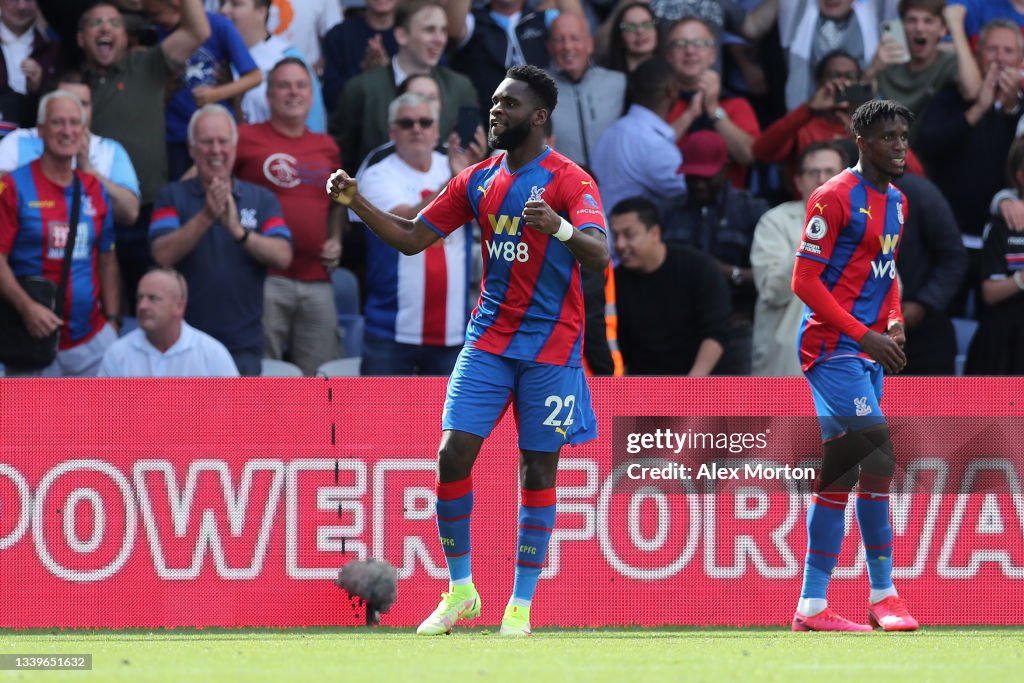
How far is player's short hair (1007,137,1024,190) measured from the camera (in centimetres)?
1058

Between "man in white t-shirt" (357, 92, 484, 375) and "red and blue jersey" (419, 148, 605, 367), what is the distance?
296 centimetres

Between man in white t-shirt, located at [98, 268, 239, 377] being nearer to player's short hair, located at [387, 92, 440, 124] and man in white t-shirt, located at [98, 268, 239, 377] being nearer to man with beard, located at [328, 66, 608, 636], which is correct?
player's short hair, located at [387, 92, 440, 124]

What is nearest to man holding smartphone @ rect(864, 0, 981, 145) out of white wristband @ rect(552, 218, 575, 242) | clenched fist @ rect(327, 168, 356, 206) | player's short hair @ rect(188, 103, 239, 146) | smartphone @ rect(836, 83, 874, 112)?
smartphone @ rect(836, 83, 874, 112)

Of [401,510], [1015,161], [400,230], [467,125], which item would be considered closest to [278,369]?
[467,125]

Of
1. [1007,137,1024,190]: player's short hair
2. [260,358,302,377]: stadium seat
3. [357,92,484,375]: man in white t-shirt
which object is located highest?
[1007,137,1024,190]: player's short hair

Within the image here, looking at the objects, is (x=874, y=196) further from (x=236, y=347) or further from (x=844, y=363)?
(x=236, y=347)

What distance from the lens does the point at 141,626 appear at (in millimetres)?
8125

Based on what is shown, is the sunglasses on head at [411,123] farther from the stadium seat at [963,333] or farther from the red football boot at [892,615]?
the red football boot at [892,615]

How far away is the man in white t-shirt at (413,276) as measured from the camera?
33.1ft

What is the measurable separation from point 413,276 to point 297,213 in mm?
1037

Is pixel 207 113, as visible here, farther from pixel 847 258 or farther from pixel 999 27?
pixel 999 27

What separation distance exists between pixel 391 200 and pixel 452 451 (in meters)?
3.46

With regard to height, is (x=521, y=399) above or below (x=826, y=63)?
below

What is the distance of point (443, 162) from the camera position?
10.4 meters
